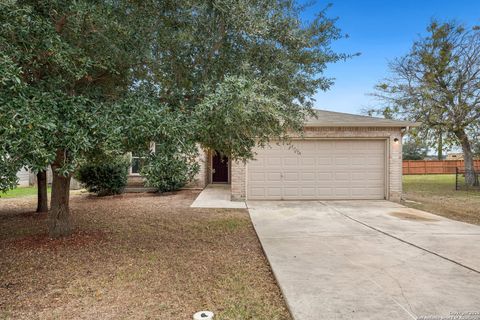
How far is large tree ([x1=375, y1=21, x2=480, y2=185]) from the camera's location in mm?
15922

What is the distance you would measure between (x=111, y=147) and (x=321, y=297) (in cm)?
291

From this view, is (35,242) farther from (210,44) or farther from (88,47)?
(210,44)

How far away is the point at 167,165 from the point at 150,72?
1818mm

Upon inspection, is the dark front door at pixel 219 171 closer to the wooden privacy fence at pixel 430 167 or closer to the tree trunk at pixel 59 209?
the tree trunk at pixel 59 209

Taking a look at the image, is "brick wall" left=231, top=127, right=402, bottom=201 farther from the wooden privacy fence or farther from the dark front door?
the wooden privacy fence

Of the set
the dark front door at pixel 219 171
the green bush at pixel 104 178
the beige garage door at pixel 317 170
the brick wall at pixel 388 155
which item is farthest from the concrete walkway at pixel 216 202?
the dark front door at pixel 219 171

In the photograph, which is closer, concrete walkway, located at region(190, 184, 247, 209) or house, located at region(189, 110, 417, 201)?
concrete walkway, located at region(190, 184, 247, 209)

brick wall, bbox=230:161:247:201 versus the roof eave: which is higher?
the roof eave

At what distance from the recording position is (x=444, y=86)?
16516 mm

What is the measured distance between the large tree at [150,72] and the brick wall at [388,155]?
5576 millimetres

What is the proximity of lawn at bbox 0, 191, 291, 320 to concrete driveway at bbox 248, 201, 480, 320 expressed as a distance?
0.33 m

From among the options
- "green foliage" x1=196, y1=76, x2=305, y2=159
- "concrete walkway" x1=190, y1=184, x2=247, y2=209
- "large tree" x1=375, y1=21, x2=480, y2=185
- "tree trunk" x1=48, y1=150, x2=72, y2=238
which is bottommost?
"concrete walkway" x1=190, y1=184, x2=247, y2=209

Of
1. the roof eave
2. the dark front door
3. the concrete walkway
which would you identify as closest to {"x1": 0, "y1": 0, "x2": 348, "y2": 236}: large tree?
the concrete walkway

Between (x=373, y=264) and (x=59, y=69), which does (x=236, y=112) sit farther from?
(x=373, y=264)
